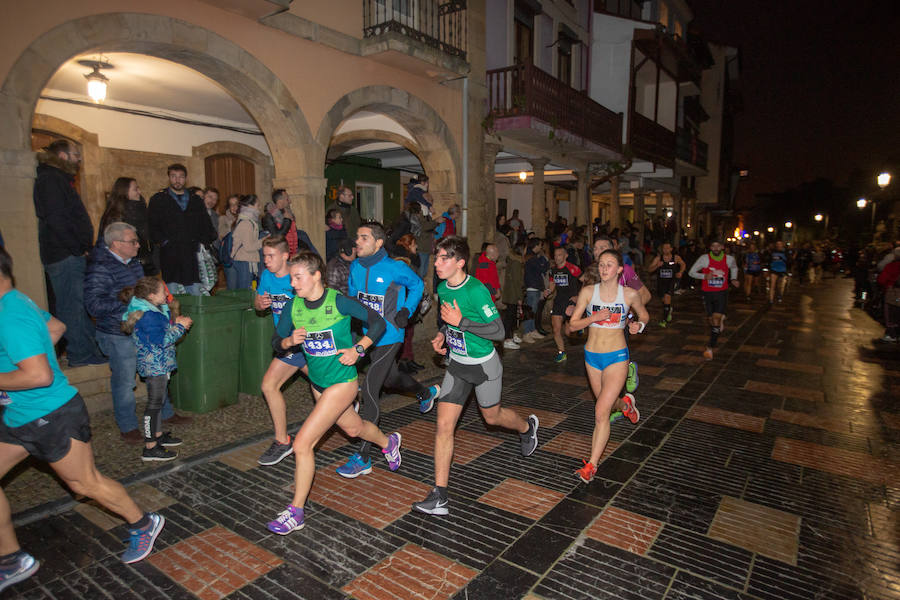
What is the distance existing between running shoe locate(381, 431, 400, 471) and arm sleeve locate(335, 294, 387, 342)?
1.11 meters

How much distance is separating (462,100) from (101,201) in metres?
8.19

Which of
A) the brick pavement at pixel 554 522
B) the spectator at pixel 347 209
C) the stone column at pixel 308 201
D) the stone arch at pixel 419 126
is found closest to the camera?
the brick pavement at pixel 554 522

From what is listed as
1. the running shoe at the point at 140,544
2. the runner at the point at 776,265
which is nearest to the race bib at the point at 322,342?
the running shoe at the point at 140,544

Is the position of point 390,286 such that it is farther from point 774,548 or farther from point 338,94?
point 338,94

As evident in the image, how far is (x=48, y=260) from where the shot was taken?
5980 mm

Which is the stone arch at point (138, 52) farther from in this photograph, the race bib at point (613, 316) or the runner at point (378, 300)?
the race bib at point (613, 316)

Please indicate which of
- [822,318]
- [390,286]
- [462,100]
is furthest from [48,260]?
[822,318]

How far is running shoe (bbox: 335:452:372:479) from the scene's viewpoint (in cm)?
460

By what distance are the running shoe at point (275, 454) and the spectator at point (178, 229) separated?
2.99 m

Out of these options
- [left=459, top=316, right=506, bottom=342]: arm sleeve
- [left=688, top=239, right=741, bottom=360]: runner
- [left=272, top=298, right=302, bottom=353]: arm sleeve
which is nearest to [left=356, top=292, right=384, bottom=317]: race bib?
[left=272, top=298, right=302, bottom=353]: arm sleeve

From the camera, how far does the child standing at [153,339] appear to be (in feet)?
15.8

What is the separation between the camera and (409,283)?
16.5ft

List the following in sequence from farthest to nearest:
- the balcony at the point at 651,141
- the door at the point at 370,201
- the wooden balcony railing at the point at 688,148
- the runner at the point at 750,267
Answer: the wooden balcony railing at the point at 688,148 < the balcony at the point at 651,141 < the runner at the point at 750,267 < the door at the point at 370,201

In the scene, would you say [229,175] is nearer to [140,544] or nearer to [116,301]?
[116,301]
